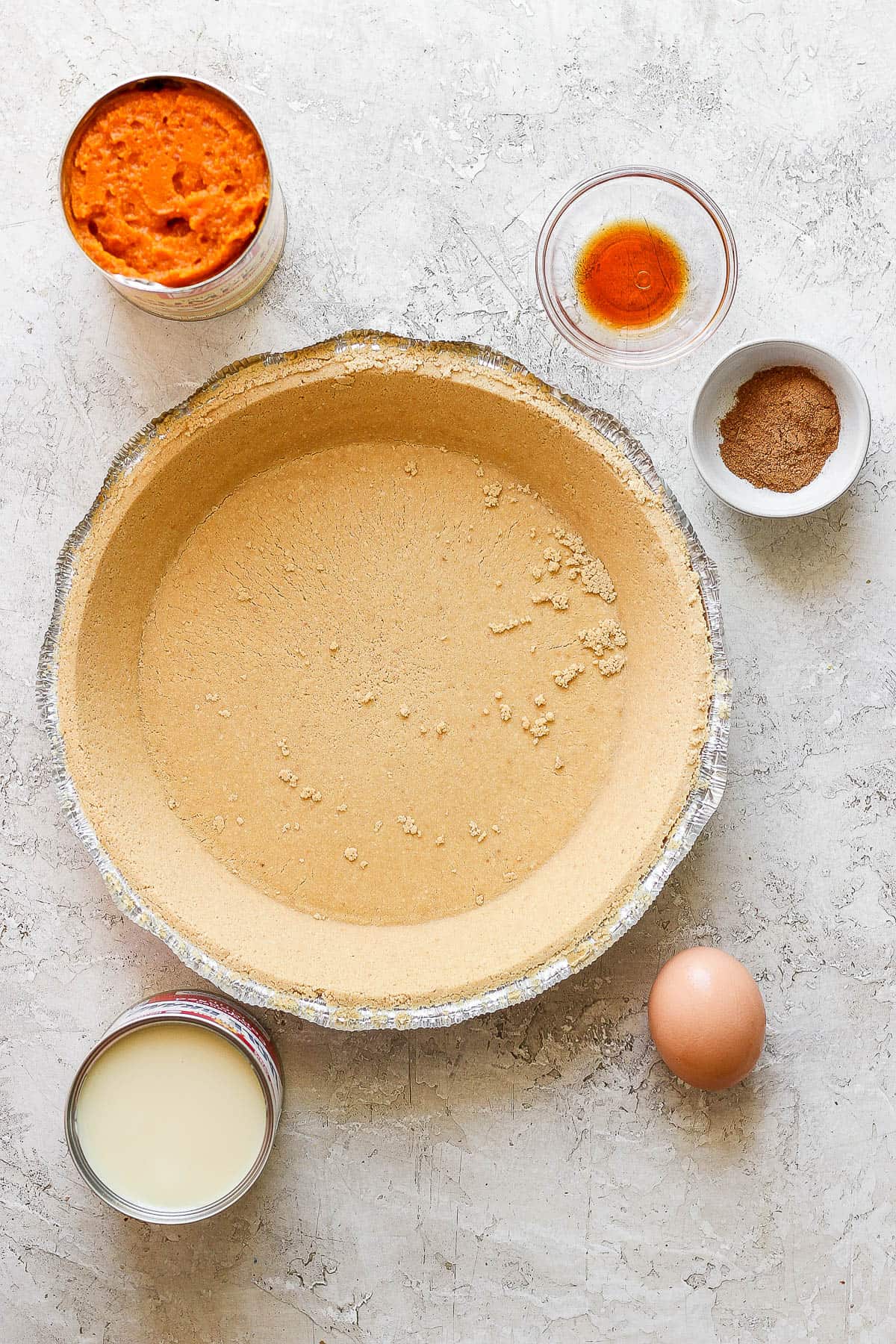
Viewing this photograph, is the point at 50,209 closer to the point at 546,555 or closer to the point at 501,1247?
the point at 546,555

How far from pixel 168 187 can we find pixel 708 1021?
3.83 ft

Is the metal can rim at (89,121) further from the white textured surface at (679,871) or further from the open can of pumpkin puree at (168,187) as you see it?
the white textured surface at (679,871)

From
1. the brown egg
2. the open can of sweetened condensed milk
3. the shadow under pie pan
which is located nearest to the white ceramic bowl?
the shadow under pie pan

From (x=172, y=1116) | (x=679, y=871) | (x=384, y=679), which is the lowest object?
(x=172, y=1116)

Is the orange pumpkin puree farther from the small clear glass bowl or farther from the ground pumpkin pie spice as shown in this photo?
the ground pumpkin pie spice

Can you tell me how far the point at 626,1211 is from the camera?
118cm

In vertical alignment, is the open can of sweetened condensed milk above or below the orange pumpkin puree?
below

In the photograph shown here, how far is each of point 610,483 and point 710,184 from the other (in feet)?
1.48

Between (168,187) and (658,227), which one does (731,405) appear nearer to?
(658,227)

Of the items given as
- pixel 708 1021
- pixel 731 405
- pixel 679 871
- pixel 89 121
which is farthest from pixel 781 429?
pixel 89 121

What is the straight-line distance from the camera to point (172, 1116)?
1072mm

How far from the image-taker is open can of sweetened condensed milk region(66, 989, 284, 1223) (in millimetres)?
1070

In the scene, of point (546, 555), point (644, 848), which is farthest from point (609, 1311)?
point (546, 555)

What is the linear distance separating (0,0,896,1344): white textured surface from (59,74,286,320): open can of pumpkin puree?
6.0 inches
